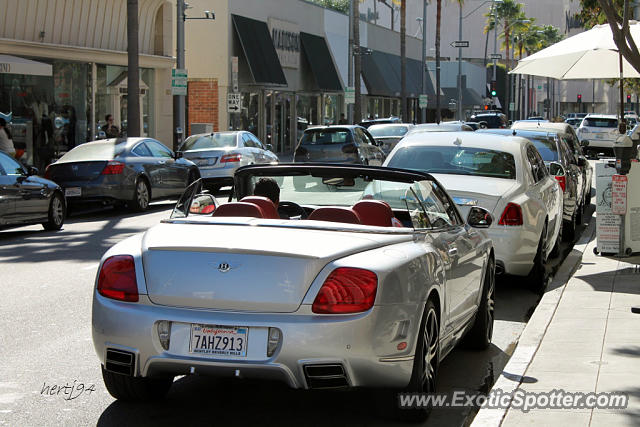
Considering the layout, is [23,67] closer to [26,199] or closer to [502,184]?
[26,199]

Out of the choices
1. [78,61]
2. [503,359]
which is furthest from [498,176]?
[78,61]

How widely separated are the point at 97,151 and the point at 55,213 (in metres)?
3.68

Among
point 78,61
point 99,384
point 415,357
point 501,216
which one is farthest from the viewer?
point 78,61

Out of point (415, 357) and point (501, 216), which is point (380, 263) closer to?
point (415, 357)

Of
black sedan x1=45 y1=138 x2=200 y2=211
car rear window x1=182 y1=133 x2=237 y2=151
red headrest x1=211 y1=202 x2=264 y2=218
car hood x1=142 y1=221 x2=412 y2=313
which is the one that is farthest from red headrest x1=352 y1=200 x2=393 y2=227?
car rear window x1=182 y1=133 x2=237 y2=151

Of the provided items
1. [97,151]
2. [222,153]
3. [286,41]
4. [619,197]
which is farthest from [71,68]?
[619,197]

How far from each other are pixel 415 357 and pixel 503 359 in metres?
2.48

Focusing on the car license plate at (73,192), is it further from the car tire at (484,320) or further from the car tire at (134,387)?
the car tire at (134,387)

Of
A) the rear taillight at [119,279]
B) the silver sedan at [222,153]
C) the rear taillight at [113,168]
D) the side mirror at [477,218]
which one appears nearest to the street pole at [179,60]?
the silver sedan at [222,153]

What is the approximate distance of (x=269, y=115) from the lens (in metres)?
46.9

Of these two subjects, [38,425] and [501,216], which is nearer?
[38,425]

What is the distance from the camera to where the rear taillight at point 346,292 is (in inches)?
209

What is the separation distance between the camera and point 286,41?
4681 centimetres

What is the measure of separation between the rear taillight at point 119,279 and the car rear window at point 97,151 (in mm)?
15150
